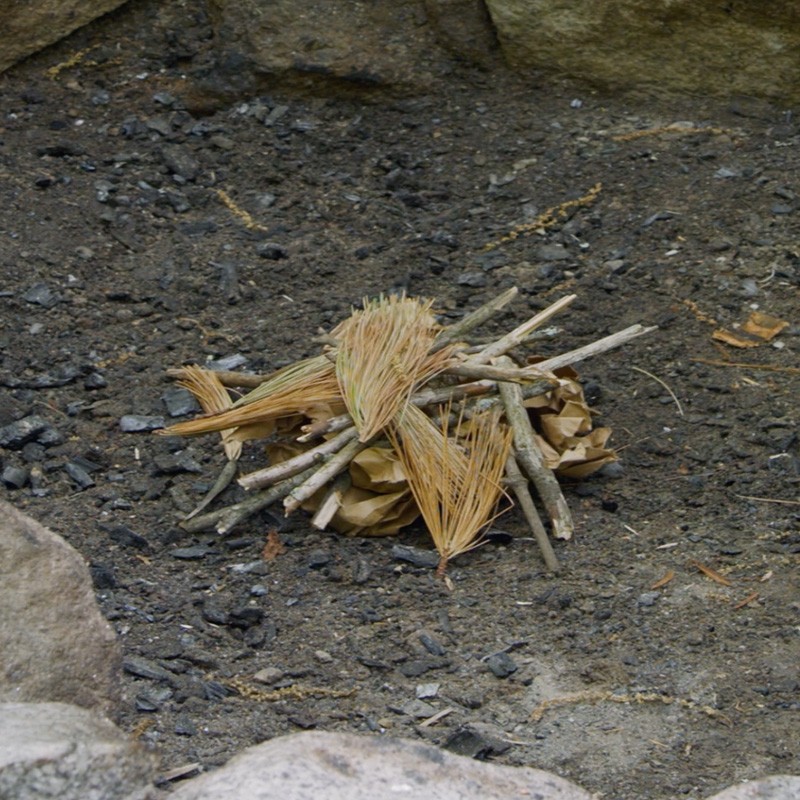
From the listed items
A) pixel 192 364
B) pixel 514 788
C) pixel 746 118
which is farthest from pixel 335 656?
pixel 746 118

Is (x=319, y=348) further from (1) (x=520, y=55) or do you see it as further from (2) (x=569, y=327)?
(1) (x=520, y=55)

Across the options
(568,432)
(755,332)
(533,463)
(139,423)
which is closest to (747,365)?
(755,332)

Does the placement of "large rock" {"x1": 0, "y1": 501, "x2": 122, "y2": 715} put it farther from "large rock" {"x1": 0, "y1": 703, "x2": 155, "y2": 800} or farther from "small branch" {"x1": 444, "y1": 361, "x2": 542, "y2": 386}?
"small branch" {"x1": 444, "y1": 361, "x2": 542, "y2": 386}

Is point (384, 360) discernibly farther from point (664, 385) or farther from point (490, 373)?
point (664, 385)

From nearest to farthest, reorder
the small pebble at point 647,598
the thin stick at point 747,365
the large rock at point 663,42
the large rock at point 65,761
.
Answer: the large rock at point 65,761 < the small pebble at point 647,598 < the thin stick at point 747,365 < the large rock at point 663,42

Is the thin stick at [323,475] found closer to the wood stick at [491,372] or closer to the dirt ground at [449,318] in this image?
the dirt ground at [449,318]

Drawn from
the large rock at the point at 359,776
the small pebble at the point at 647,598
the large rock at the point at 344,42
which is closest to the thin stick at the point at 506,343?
the small pebble at the point at 647,598
